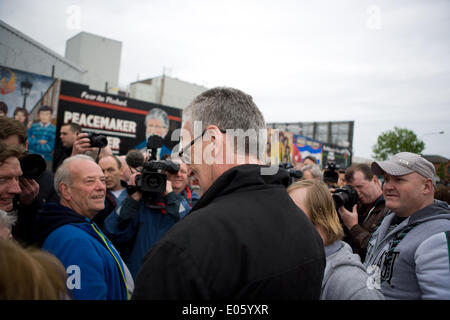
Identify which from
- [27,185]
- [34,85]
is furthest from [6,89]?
[27,185]

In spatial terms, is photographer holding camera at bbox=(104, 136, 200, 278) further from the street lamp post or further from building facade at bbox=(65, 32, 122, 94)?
building facade at bbox=(65, 32, 122, 94)

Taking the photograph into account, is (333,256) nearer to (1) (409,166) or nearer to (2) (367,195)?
(1) (409,166)

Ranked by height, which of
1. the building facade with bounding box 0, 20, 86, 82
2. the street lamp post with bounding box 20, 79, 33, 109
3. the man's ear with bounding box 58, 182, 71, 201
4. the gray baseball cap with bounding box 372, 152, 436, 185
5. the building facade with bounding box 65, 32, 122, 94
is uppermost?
the building facade with bounding box 65, 32, 122, 94

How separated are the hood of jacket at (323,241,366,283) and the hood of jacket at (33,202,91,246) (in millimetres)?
1777

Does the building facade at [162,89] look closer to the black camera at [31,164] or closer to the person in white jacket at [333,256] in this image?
the black camera at [31,164]

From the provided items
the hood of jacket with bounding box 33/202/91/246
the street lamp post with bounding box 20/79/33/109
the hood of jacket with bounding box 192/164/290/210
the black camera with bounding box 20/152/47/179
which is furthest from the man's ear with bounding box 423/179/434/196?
the street lamp post with bounding box 20/79/33/109

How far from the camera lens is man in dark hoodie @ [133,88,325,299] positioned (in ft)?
3.05

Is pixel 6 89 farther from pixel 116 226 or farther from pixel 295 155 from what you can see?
pixel 295 155

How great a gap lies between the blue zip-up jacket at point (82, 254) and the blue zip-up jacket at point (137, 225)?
807mm

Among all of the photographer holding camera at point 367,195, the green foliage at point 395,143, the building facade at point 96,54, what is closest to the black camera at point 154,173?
the photographer holding camera at point 367,195

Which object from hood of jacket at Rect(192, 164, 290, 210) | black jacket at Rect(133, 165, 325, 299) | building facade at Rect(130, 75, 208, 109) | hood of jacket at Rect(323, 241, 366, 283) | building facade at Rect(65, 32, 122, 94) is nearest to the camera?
black jacket at Rect(133, 165, 325, 299)

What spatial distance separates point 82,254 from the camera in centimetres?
190

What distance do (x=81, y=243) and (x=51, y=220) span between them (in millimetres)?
352

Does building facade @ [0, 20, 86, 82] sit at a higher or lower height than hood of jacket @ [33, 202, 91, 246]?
higher
